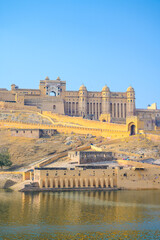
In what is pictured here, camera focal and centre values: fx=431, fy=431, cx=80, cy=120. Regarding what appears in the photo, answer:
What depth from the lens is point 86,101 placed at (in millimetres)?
118312

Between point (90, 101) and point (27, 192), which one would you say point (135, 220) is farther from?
point (90, 101)

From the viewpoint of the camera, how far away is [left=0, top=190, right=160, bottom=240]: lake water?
3684 centimetres

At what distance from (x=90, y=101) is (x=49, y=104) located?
12.5m

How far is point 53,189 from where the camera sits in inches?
2228

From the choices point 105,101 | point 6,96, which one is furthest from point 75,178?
point 105,101

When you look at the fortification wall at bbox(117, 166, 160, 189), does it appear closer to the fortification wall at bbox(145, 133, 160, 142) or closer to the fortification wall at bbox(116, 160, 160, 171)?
the fortification wall at bbox(116, 160, 160, 171)

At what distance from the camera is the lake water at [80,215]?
36.8m

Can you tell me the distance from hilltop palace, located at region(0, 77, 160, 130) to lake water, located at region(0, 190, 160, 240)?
60.8m

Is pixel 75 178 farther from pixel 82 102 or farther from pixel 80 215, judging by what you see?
pixel 82 102

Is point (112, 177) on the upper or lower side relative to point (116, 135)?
lower

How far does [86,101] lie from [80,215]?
253ft

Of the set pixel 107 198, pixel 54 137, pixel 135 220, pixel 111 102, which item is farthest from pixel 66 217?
pixel 111 102

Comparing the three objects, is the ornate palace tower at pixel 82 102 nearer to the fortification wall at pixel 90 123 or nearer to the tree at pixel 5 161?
the fortification wall at pixel 90 123

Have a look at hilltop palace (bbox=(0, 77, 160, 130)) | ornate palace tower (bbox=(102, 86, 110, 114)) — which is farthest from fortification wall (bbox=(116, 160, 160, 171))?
ornate palace tower (bbox=(102, 86, 110, 114))
